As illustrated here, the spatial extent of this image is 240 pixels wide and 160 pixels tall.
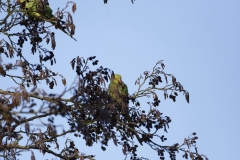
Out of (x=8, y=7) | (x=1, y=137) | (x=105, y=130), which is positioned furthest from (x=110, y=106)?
(x=8, y=7)

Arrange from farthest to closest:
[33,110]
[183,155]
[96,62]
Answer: [183,155]
[96,62]
[33,110]

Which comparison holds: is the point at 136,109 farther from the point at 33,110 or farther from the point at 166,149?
the point at 33,110

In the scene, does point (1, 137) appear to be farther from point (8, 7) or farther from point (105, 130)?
point (8, 7)

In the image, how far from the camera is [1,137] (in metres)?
5.64

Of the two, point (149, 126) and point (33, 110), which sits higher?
point (149, 126)

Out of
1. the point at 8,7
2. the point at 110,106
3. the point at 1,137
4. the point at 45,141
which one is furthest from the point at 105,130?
the point at 8,7

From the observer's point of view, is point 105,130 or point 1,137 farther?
point 105,130

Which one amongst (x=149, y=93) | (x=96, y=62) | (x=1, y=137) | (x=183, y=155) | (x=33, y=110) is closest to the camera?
(x=33, y=110)

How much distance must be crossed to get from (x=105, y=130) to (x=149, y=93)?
1266 mm

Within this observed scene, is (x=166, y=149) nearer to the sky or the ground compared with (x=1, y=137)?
nearer to the sky

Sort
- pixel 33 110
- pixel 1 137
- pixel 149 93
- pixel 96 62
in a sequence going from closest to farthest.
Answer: pixel 33 110 < pixel 1 137 < pixel 96 62 < pixel 149 93

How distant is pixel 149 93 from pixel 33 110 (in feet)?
10.5

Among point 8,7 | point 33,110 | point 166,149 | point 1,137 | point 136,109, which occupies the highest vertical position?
point 8,7

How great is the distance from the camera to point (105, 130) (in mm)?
6320
